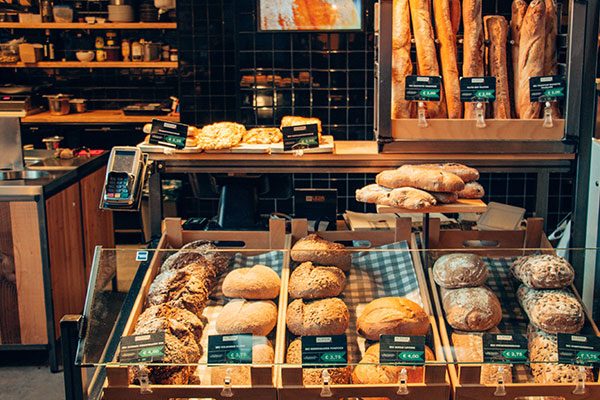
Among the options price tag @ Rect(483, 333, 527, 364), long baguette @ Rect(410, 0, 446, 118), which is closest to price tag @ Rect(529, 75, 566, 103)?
long baguette @ Rect(410, 0, 446, 118)

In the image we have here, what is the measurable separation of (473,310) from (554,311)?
0.22 meters

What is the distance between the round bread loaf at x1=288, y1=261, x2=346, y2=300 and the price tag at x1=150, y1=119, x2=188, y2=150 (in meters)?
0.76

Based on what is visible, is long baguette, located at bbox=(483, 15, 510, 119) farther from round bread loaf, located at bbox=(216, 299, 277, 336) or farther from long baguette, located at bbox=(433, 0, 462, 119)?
round bread loaf, located at bbox=(216, 299, 277, 336)

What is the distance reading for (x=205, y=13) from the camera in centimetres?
512

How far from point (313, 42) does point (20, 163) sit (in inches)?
93.7

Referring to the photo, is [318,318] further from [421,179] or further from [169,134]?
[169,134]

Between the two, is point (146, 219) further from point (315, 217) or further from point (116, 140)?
point (315, 217)

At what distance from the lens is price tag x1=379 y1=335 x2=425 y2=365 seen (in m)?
1.59

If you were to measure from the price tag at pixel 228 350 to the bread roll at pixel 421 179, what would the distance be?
817 mm

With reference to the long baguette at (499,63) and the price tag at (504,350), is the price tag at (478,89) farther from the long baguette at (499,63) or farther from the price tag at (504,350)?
the price tag at (504,350)

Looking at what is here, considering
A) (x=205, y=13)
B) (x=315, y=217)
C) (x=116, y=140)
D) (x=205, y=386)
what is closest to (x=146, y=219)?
(x=116, y=140)

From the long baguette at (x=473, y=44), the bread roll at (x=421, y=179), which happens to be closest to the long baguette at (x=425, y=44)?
the long baguette at (x=473, y=44)

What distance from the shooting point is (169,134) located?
95.4 inches

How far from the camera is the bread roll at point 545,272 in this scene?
72.8 inches
